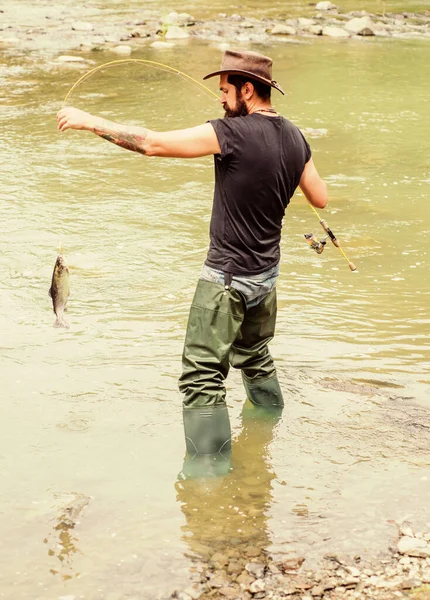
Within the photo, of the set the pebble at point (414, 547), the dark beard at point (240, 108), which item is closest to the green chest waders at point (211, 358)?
the dark beard at point (240, 108)

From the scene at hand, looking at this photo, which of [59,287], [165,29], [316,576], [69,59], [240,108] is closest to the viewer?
[316,576]

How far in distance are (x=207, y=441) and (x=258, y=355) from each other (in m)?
0.64

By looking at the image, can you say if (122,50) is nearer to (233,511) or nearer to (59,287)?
(59,287)

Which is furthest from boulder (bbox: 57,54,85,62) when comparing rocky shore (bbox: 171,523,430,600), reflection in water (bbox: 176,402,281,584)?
rocky shore (bbox: 171,523,430,600)

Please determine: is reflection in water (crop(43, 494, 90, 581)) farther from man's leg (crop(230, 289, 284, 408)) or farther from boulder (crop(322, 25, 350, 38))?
boulder (crop(322, 25, 350, 38))

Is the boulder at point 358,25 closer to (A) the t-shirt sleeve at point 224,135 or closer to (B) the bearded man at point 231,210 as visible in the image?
(B) the bearded man at point 231,210

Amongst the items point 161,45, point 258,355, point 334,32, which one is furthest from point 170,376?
point 334,32

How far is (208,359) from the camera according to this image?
193 inches

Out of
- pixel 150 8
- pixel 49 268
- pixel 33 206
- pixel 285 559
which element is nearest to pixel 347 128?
pixel 33 206

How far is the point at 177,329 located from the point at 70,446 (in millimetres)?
1942

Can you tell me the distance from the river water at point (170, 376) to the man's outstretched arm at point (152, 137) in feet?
5.61

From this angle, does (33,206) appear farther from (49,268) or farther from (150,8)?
(150,8)

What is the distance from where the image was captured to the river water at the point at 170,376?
178 inches

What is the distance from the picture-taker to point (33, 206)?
10328 mm
